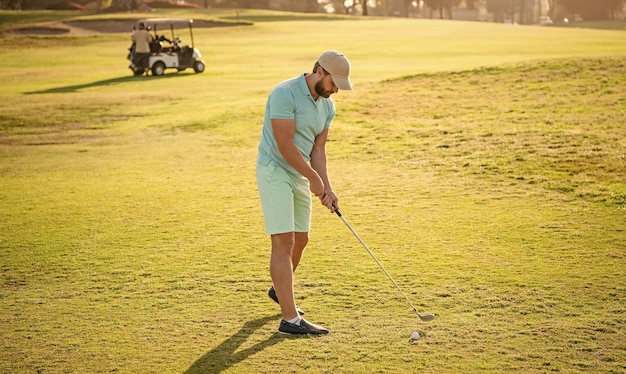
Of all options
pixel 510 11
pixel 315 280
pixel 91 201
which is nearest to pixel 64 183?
pixel 91 201

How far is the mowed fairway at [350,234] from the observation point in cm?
662

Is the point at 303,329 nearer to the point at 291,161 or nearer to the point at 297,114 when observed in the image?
the point at 291,161

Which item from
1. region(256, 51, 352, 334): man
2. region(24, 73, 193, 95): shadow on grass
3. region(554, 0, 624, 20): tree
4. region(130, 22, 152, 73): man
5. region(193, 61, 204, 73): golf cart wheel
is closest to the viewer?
region(256, 51, 352, 334): man

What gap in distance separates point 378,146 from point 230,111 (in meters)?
6.16

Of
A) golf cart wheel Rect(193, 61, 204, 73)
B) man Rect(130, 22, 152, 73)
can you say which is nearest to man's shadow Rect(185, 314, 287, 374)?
man Rect(130, 22, 152, 73)

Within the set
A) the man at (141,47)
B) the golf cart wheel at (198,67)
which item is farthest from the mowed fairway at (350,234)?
the golf cart wheel at (198,67)

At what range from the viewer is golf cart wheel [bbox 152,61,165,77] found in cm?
3566

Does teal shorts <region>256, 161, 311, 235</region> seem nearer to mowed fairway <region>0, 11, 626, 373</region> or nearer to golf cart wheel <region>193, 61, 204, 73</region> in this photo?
mowed fairway <region>0, 11, 626, 373</region>

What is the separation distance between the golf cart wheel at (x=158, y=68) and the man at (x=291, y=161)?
96.7ft

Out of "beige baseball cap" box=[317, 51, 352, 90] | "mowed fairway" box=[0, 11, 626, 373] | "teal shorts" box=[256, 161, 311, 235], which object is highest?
"beige baseball cap" box=[317, 51, 352, 90]

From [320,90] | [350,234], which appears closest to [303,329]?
[320,90]

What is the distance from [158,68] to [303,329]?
30.3m

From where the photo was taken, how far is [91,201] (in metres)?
12.8

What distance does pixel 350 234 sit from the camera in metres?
10.4
